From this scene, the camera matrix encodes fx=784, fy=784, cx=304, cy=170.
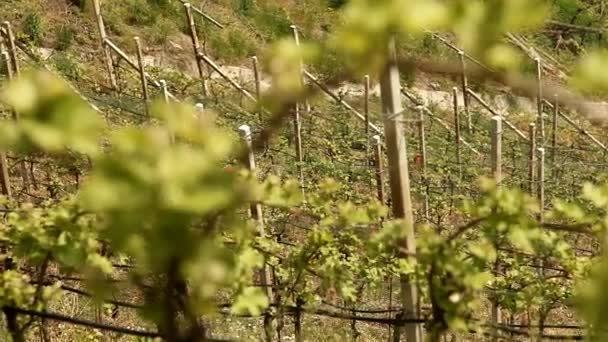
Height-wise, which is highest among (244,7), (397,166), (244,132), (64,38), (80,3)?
(244,7)

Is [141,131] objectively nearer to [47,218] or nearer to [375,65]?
[375,65]

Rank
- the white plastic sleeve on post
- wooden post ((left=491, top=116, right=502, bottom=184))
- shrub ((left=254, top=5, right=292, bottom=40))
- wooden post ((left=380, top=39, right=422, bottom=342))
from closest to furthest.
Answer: wooden post ((left=380, top=39, right=422, bottom=342))
the white plastic sleeve on post
wooden post ((left=491, top=116, right=502, bottom=184))
shrub ((left=254, top=5, right=292, bottom=40))

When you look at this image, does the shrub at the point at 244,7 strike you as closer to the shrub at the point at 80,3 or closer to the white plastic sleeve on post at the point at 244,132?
the shrub at the point at 80,3

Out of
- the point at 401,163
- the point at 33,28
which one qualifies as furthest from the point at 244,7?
the point at 401,163

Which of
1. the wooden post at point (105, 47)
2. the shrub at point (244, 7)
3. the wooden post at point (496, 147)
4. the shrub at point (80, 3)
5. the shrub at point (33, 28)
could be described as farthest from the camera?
the shrub at point (244, 7)

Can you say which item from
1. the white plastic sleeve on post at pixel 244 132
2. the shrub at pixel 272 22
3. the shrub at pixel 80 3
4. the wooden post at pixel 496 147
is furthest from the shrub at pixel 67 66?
the white plastic sleeve on post at pixel 244 132

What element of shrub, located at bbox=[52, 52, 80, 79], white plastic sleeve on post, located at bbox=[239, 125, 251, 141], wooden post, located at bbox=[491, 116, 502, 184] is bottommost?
white plastic sleeve on post, located at bbox=[239, 125, 251, 141]

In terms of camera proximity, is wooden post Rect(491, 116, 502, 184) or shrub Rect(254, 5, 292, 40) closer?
wooden post Rect(491, 116, 502, 184)

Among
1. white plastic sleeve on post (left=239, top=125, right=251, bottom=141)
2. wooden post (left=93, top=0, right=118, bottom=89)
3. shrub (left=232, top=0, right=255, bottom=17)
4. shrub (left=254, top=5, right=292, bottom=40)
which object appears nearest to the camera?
white plastic sleeve on post (left=239, top=125, right=251, bottom=141)

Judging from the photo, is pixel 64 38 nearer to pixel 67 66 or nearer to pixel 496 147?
pixel 67 66

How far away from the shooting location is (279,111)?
39.2 inches

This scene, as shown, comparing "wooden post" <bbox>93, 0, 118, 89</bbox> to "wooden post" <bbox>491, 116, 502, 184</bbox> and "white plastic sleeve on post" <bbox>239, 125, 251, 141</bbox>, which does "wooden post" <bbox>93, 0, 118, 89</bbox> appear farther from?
→ "white plastic sleeve on post" <bbox>239, 125, 251, 141</bbox>

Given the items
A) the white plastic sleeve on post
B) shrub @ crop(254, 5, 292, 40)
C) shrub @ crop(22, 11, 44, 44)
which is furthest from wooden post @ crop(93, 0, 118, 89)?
the white plastic sleeve on post

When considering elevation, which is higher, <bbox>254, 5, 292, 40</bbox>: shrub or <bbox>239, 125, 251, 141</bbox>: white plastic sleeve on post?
<bbox>254, 5, 292, 40</bbox>: shrub
